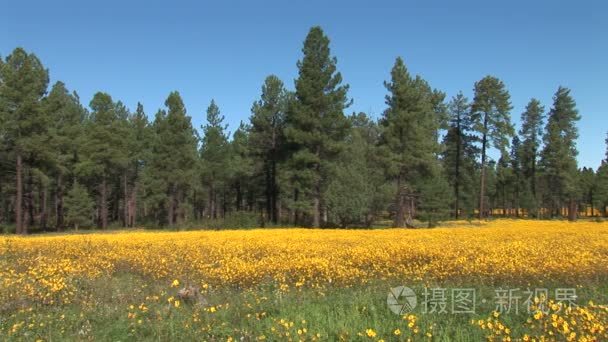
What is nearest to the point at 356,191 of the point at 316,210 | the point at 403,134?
the point at 316,210

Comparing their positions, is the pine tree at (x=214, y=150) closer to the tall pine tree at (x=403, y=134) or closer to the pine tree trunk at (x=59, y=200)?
the pine tree trunk at (x=59, y=200)

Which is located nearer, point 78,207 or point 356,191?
point 356,191

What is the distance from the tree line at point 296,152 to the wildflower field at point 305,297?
25966 mm

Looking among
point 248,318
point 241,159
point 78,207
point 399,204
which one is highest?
point 241,159

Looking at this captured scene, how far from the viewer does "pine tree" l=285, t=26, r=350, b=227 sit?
39750 mm

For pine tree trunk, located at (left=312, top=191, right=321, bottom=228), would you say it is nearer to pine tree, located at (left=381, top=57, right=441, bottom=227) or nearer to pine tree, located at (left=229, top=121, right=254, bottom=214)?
pine tree, located at (left=381, top=57, right=441, bottom=227)

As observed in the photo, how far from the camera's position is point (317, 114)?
4050 centimetres

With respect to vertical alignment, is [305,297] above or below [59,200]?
below

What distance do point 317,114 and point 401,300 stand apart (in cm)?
3337

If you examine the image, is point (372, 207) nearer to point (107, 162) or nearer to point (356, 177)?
point (356, 177)

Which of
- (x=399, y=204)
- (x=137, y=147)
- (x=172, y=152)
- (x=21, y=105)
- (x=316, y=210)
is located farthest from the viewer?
(x=137, y=147)

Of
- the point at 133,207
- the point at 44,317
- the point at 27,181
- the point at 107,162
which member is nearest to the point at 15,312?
the point at 44,317

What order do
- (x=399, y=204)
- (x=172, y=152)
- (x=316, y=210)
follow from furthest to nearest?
(x=172, y=152) < (x=399, y=204) < (x=316, y=210)

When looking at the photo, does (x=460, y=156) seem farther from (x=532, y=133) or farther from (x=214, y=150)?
(x=214, y=150)
